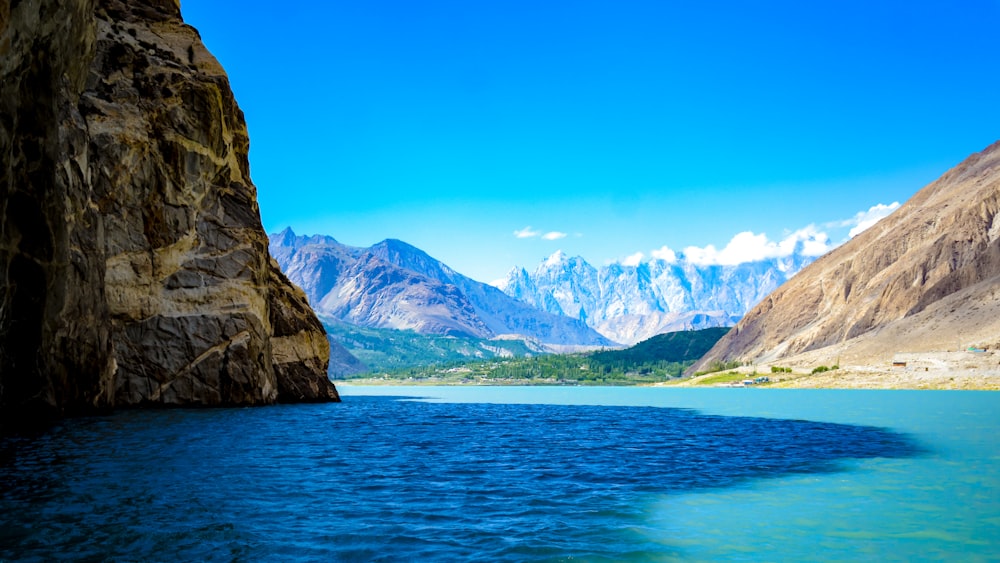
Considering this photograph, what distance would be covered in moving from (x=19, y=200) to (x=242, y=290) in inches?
1353

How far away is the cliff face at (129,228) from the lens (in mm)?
36344

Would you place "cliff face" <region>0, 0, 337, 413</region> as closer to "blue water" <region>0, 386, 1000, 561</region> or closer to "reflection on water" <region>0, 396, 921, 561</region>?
"reflection on water" <region>0, 396, 921, 561</region>

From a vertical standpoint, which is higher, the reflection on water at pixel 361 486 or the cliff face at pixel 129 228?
the cliff face at pixel 129 228

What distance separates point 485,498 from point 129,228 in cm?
5286

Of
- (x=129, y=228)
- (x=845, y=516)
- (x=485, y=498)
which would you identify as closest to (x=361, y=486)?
(x=485, y=498)

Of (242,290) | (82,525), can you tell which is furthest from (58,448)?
(242,290)

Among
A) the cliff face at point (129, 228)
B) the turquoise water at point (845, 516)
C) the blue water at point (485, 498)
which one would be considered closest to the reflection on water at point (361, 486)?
the blue water at point (485, 498)

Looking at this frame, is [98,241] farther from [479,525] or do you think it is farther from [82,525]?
[479,525]

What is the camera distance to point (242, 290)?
7000cm

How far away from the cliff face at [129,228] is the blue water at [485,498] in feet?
30.0

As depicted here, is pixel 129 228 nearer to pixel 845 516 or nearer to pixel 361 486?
pixel 361 486

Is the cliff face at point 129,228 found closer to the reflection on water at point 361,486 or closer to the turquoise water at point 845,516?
the reflection on water at point 361,486

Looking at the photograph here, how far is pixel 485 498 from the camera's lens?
22031 millimetres

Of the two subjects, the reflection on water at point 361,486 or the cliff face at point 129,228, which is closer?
the reflection on water at point 361,486
